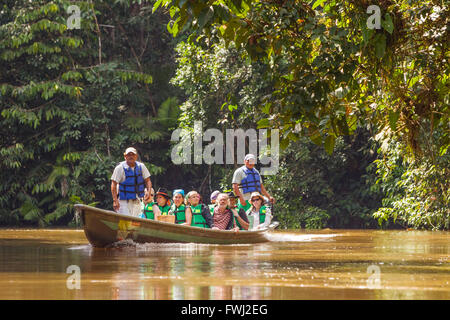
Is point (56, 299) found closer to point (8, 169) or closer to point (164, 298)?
point (164, 298)

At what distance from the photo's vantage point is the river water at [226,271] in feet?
22.7

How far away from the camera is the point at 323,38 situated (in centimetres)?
896

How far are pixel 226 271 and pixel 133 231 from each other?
393cm

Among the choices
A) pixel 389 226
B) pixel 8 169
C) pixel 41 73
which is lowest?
pixel 389 226

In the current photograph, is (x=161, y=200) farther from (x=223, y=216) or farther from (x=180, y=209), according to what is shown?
(x=223, y=216)

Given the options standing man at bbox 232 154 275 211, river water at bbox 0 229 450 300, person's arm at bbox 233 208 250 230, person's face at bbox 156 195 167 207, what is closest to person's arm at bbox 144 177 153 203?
river water at bbox 0 229 450 300

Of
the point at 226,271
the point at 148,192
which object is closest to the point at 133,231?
the point at 148,192

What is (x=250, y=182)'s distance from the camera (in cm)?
1562

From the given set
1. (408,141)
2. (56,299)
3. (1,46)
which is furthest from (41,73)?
(56,299)

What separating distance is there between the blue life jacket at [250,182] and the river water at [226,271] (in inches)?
75.9

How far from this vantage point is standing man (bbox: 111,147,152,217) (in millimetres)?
13367

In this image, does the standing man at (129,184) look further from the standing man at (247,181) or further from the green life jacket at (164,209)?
the standing man at (247,181)

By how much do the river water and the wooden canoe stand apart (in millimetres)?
130

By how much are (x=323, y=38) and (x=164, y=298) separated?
364 cm
